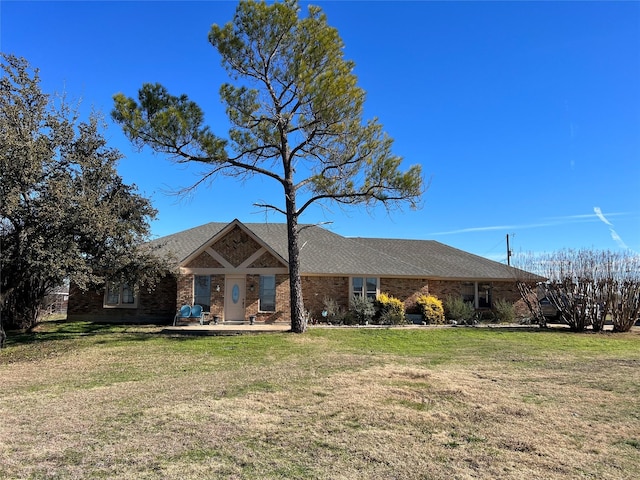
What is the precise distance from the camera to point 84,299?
2248 cm

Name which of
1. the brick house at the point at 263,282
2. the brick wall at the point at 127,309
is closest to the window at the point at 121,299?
the brick house at the point at 263,282

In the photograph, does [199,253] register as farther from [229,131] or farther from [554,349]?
[554,349]

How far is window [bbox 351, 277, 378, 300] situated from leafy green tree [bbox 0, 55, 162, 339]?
1068 centimetres

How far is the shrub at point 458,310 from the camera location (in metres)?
23.3

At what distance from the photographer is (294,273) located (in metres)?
18.1

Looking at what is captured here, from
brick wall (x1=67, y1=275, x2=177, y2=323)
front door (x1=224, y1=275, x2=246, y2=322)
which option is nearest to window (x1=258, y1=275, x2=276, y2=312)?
front door (x1=224, y1=275, x2=246, y2=322)

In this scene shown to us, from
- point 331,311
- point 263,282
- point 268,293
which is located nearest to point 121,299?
point 263,282

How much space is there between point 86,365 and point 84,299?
12.5 m

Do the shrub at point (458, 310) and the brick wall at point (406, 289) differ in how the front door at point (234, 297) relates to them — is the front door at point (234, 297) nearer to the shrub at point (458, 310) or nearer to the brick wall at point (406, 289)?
the brick wall at point (406, 289)

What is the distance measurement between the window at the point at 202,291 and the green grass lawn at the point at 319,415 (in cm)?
800

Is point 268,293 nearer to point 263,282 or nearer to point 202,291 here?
point 263,282

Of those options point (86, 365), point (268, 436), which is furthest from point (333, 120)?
point (268, 436)

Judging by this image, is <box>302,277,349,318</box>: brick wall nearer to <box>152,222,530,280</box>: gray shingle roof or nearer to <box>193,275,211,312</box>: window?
<box>152,222,530,280</box>: gray shingle roof

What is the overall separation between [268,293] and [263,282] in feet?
1.88
